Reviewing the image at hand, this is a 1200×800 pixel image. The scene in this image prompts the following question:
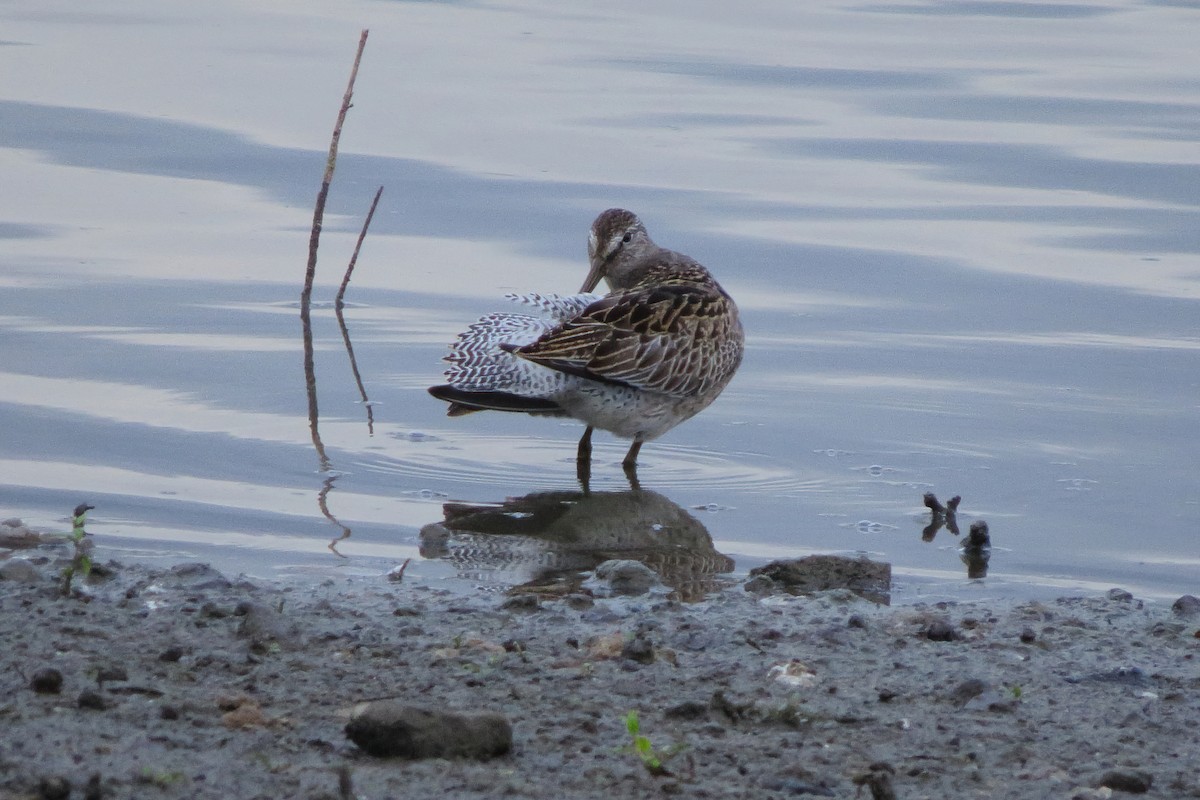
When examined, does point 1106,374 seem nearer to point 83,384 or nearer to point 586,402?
point 586,402

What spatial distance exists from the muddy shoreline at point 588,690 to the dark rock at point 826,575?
0.22m

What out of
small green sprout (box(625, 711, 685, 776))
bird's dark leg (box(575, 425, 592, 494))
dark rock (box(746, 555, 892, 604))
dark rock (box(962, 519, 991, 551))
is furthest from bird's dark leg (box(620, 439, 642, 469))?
small green sprout (box(625, 711, 685, 776))

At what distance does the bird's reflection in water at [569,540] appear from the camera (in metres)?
5.79

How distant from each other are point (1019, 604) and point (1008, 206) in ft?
24.5

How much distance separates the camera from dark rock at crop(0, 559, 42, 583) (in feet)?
15.8

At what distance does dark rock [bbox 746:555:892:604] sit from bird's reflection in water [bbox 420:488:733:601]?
0.22 metres

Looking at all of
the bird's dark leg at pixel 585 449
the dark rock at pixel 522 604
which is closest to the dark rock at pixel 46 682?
the dark rock at pixel 522 604

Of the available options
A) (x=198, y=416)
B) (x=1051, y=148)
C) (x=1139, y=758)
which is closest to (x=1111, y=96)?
(x=1051, y=148)

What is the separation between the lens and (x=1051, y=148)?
14.0 metres

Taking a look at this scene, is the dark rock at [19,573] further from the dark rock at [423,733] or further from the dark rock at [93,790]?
the dark rock at [93,790]

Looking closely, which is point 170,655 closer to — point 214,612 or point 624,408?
point 214,612

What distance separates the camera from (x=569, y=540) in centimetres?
638

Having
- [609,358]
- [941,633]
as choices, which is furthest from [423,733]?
[609,358]

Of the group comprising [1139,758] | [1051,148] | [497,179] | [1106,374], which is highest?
[1051,148]
